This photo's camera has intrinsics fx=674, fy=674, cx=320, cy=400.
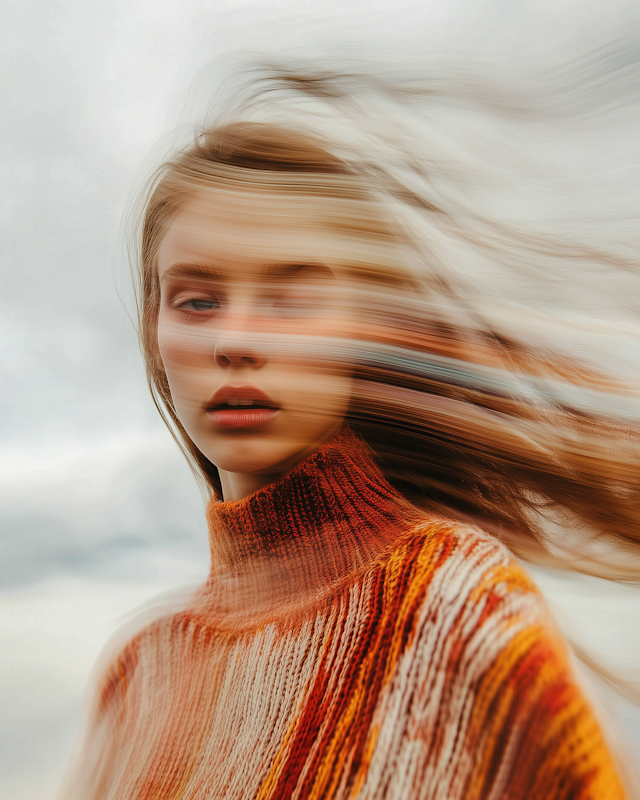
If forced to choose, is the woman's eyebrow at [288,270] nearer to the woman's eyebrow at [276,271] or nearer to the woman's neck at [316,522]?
the woman's eyebrow at [276,271]

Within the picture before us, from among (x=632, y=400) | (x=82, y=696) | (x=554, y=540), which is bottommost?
(x=82, y=696)

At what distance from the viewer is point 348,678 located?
362 millimetres

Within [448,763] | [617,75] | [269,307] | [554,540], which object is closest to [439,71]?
[617,75]

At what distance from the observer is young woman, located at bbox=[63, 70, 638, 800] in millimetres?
365

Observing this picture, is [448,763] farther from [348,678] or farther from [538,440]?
[538,440]

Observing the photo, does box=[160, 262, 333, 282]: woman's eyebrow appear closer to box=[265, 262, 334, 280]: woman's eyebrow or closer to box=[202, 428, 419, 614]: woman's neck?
box=[265, 262, 334, 280]: woman's eyebrow

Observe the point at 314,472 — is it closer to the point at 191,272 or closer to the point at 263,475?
the point at 263,475

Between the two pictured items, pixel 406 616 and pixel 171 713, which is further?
pixel 171 713

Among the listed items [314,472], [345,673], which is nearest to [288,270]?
[314,472]

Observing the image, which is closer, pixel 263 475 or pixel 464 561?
pixel 464 561

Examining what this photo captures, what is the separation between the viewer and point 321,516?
1.44 ft

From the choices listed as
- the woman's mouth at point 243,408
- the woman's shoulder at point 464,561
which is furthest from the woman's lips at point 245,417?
the woman's shoulder at point 464,561

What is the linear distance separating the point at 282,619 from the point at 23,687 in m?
0.22

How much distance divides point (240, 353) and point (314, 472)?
0.09m
